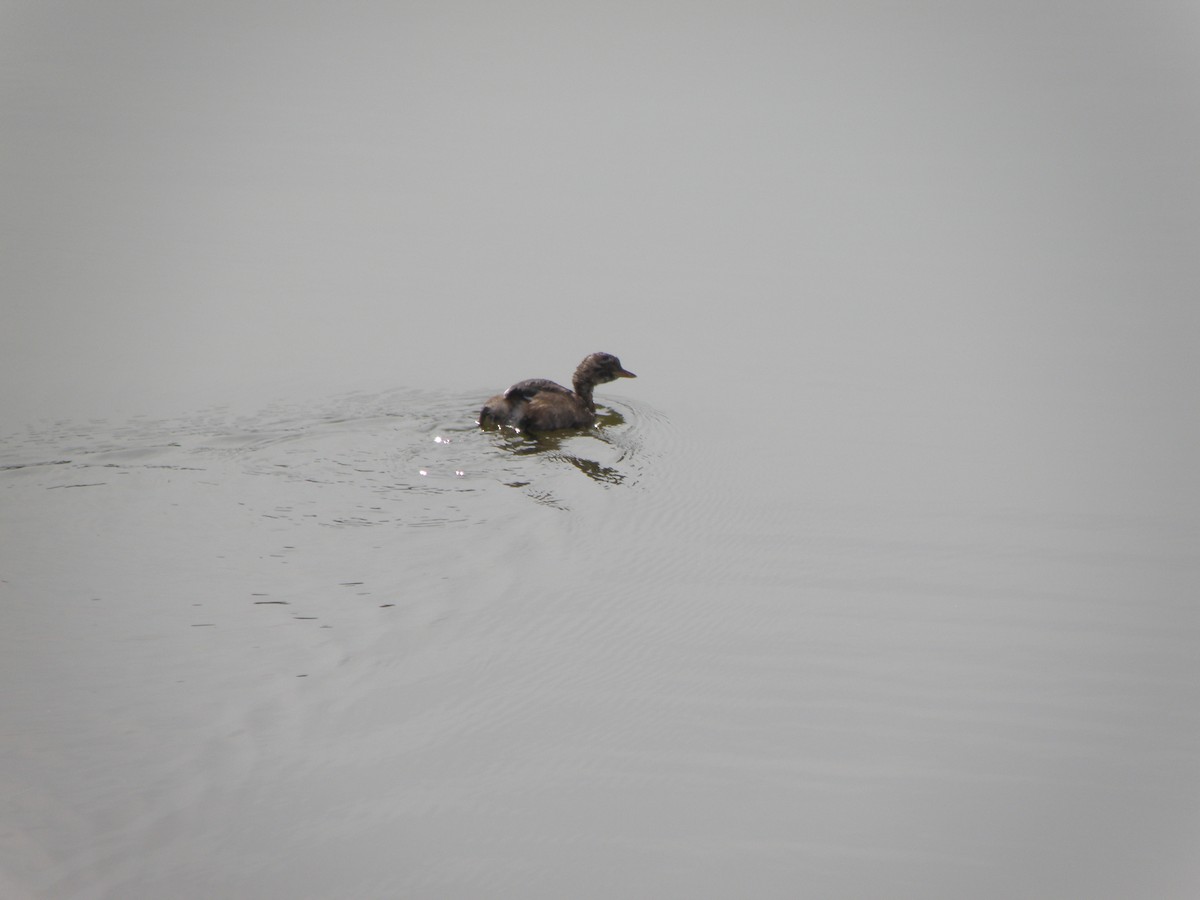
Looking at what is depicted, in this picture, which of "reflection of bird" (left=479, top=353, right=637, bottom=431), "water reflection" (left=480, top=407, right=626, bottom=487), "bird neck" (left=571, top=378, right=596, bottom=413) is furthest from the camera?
"bird neck" (left=571, top=378, right=596, bottom=413)

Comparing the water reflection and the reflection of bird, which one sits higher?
the reflection of bird

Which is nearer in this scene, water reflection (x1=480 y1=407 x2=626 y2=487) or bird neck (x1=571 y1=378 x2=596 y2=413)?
water reflection (x1=480 y1=407 x2=626 y2=487)

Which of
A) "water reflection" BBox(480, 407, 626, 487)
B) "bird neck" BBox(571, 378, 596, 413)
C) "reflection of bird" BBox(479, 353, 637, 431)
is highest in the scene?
"bird neck" BBox(571, 378, 596, 413)

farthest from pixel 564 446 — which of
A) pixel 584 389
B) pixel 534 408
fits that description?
pixel 584 389

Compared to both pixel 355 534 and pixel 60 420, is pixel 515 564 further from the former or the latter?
pixel 60 420

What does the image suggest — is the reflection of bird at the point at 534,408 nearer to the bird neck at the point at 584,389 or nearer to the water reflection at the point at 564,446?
the water reflection at the point at 564,446

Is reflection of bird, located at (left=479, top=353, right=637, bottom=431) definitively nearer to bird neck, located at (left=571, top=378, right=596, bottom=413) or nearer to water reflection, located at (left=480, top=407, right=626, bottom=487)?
water reflection, located at (left=480, top=407, right=626, bottom=487)

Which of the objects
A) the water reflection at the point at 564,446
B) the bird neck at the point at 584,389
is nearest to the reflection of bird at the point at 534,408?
the water reflection at the point at 564,446

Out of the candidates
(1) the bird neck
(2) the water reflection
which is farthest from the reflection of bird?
(1) the bird neck

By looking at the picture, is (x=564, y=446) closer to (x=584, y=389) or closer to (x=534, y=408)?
(x=534, y=408)

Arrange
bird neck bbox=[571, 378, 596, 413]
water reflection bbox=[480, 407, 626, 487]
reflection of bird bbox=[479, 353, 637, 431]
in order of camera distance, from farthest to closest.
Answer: bird neck bbox=[571, 378, 596, 413] → reflection of bird bbox=[479, 353, 637, 431] → water reflection bbox=[480, 407, 626, 487]

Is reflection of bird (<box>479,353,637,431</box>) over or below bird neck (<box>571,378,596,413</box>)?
below

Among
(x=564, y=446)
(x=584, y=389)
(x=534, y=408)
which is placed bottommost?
(x=564, y=446)

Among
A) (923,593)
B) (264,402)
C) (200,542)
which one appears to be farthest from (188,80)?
(923,593)
